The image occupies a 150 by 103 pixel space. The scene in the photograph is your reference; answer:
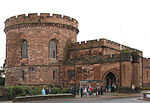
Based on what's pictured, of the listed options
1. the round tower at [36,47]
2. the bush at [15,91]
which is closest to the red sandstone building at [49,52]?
the round tower at [36,47]

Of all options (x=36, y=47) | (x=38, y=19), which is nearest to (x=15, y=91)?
(x=36, y=47)

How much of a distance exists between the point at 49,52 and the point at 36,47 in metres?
2.17

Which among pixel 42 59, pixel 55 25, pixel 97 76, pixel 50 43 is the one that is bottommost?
pixel 97 76

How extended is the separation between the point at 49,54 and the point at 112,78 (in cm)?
1035

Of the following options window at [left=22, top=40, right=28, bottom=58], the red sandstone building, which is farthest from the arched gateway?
window at [left=22, top=40, right=28, bottom=58]

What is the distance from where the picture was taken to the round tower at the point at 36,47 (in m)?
38.3

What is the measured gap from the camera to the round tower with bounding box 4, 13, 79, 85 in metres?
38.3

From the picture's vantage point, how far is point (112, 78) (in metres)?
36.0

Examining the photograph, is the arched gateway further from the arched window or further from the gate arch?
the arched window

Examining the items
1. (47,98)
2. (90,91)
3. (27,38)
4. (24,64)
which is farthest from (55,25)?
(47,98)

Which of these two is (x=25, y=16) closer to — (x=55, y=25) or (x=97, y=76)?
(x=55, y=25)

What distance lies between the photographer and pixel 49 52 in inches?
1548

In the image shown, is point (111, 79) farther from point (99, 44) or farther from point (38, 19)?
point (38, 19)

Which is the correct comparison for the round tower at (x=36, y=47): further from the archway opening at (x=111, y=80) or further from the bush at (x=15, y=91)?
the bush at (x=15, y=91)
